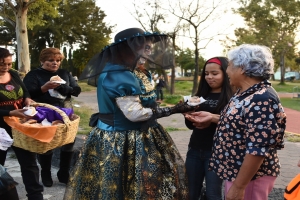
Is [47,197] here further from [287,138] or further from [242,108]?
[287,138]

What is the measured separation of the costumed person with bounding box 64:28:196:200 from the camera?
238 centimetres

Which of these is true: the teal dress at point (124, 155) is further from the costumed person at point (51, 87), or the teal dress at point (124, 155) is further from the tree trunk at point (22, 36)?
the tree trunk at point (22, 36)

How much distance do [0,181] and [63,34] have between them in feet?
102

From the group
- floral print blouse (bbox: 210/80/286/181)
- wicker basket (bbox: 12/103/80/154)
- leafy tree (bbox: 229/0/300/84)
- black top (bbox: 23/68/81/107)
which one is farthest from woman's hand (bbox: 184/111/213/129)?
leafy tree (bbox: 229/0/300/84)

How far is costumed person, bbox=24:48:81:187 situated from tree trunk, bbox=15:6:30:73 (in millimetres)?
6136

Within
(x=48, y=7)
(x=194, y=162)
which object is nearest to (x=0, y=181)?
(x=194, y=162)

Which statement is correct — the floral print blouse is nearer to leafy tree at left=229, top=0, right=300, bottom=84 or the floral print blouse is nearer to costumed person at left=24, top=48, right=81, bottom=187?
costumed person at left=24, top=48, right=81, bottom=187

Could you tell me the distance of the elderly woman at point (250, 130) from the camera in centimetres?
179

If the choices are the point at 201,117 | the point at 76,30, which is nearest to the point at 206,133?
the point at 201,117

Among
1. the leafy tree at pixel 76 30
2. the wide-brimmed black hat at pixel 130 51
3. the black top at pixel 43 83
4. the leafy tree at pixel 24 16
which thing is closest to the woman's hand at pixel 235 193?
the wide-brimmed black hat at pixel 130 51

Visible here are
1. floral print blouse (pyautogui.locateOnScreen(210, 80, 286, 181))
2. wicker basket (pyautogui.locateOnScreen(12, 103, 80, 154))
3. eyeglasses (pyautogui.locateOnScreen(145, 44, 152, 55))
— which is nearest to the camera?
floral print blouse (pyautogui.locateOnScreen(210, 80, 286, 181))

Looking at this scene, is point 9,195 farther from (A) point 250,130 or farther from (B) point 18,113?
(A) point 250,130

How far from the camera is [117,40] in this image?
96.7 inches

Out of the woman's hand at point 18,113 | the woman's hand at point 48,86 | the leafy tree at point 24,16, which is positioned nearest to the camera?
the woman's hand at point 18,113
